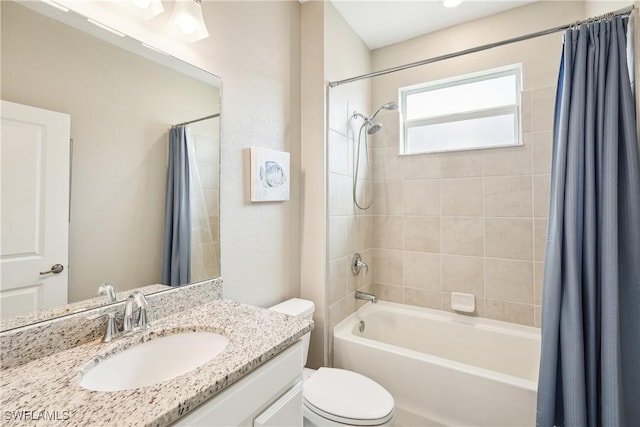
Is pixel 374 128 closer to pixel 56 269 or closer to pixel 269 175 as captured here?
pixel 269 175

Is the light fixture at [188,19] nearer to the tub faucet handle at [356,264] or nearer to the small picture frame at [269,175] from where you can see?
the small picture frame at [269,175]

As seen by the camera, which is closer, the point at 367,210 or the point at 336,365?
the point at 336,365

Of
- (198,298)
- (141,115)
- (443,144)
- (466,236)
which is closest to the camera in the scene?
(141,115)

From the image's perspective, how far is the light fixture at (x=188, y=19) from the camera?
1089 mm

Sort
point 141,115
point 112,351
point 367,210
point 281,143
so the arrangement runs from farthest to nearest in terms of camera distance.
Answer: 1. point 367,210
2. point 281,143
3. point 141,115
4. point 112,351

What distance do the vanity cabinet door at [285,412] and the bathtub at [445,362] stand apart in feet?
2.79

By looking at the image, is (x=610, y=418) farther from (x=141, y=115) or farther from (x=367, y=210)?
(x=141, y=115)

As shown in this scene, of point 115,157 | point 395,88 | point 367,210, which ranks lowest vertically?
point 367,210

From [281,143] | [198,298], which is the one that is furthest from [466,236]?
[198,298]

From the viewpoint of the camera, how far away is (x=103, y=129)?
0.96 m

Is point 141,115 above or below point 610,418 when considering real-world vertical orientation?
above

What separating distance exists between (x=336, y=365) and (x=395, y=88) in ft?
7.36

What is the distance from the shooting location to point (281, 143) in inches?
70.2

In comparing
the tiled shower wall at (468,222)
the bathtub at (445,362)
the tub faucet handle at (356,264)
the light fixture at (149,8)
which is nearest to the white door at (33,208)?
the light fixture at (149,8)
